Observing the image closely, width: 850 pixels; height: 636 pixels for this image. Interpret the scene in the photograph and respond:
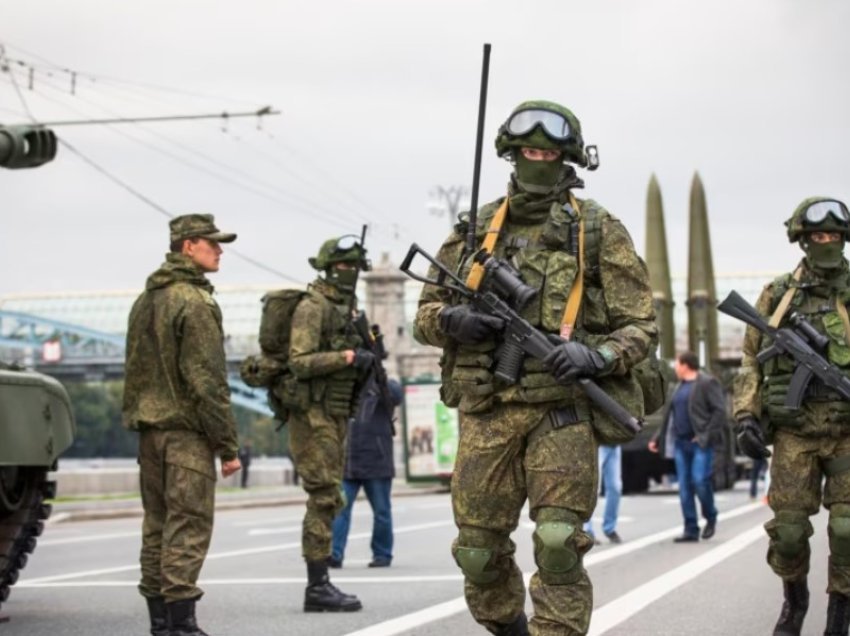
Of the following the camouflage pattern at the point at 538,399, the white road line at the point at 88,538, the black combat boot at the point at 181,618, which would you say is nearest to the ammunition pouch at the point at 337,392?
the black combat boot at the point at 181,618

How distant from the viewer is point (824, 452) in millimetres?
8695

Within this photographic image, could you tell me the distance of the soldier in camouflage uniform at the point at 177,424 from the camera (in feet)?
28.2

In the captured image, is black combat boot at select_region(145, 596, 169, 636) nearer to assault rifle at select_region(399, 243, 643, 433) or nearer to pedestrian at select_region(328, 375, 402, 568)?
assault rifle at select_region(399, 243, 643, 433)

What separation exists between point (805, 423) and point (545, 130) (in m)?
2.54

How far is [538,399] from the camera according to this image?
6.76 meters

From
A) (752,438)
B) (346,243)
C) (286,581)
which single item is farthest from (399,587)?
(752,438)

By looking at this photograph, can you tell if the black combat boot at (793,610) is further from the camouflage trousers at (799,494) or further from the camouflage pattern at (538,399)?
the camouflage pattern at (538,399)

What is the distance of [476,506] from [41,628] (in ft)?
13.0

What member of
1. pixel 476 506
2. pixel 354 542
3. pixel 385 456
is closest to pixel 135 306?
pixel 476 506

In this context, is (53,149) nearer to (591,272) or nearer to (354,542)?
(591,272)

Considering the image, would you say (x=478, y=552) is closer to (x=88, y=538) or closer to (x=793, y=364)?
(x=793, y=364)

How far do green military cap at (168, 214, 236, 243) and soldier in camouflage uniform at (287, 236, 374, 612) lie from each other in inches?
69.3

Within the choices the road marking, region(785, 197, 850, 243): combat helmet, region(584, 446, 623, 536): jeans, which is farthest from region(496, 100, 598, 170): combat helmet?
region(584, 446, 623, 536): jeans

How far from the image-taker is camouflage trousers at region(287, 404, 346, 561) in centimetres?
1054
